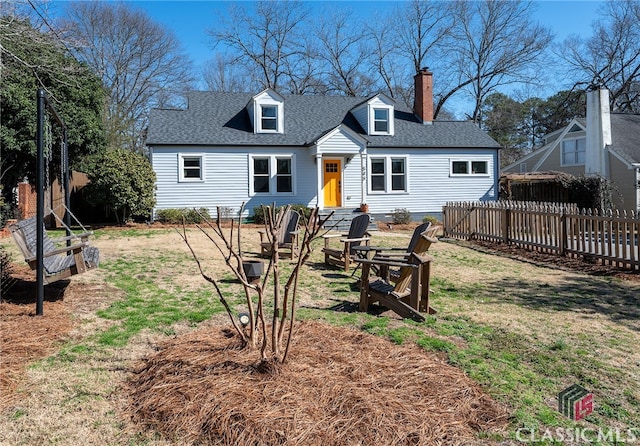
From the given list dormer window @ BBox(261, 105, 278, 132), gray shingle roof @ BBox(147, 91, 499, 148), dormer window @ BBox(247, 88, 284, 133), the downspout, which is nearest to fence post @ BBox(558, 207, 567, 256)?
the downspout

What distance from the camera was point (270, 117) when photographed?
65.9 feet

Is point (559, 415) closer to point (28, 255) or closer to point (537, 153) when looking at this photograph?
point (28, 255)

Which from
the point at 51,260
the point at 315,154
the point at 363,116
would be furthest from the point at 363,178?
the point at 51,260

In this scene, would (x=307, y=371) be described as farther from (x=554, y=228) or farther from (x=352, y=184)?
(x=352, y=184)

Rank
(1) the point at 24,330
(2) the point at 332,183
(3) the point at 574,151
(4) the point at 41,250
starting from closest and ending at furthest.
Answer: (1) the point at 24,330 < (4) the point at 41,250 < (2) the point at 332,183 < (3) the point at 574,151

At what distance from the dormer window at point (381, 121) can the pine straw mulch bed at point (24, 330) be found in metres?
16.8

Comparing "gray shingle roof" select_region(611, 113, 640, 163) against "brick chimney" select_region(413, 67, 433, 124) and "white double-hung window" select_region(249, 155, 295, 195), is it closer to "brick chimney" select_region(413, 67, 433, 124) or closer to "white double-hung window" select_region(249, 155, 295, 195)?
"brick chimney" select_region(413, 67, 433, 124)

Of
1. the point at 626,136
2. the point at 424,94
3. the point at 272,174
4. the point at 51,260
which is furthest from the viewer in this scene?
the point at 626,136

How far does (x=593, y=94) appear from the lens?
22.7 m

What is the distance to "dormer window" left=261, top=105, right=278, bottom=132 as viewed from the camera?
20094 millimetres

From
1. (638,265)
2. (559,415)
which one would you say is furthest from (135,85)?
(559,415)

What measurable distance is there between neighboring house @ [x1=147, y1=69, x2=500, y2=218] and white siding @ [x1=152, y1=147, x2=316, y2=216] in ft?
0.13

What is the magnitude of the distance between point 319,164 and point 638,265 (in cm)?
1229

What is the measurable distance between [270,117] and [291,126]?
3.87 ft
